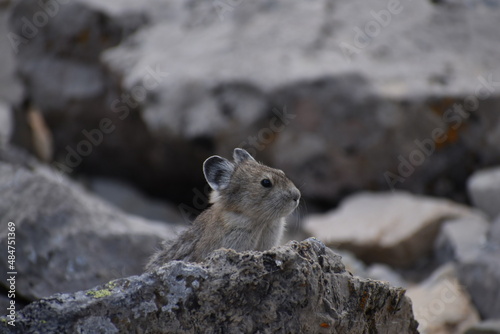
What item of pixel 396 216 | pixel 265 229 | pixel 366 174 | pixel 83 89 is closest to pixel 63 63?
pixel 83 89

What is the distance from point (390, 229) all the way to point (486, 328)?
3.94 metres

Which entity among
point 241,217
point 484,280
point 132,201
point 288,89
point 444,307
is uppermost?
point 241,217

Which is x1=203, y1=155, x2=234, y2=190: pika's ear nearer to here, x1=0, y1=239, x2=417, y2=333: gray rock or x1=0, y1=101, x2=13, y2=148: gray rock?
x1=0, y1=239, x2=417, y2=333: gray rock

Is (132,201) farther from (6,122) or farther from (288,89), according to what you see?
(6,122)

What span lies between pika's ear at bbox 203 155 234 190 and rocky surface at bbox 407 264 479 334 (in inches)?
162

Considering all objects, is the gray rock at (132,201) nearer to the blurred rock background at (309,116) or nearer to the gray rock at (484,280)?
the blurred rock background at (309,116)

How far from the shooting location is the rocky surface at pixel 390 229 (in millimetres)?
12914

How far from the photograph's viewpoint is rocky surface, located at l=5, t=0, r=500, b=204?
46.8 ft

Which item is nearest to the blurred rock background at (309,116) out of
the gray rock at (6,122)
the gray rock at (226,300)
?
the gray rock at (6,122)

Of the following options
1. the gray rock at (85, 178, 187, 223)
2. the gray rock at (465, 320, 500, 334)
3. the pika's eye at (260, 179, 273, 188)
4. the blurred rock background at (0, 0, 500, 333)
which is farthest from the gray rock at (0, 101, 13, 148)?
the gray rock at (465, 320, 500, 334)

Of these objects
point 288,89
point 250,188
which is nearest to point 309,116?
point 288,89

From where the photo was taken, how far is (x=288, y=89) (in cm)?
1412

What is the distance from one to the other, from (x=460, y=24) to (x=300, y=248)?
39.6 feet

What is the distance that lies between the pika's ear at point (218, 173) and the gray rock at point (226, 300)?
2.48 meters
